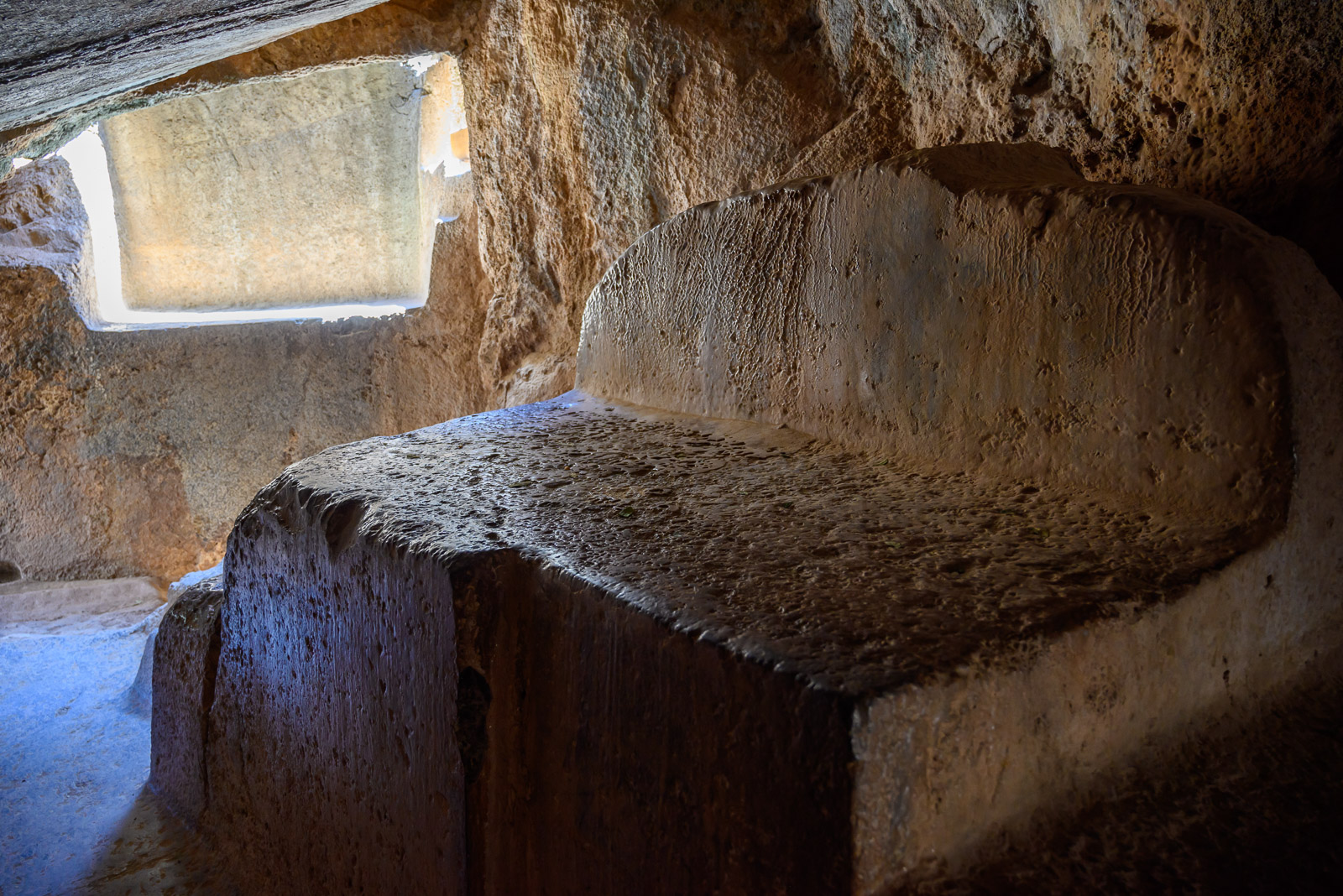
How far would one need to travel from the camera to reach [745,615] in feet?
3.51

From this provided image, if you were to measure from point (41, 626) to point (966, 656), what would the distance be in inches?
199

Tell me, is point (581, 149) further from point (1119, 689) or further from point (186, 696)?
point (1119, 689)

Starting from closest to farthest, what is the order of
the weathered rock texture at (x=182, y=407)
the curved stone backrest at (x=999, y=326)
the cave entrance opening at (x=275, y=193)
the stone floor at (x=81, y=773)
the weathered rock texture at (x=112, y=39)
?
the curved stone backrest at (x=999, y=326)
the weathered rock texture at (x=112, y=39)
the stone floor at (x=81, y=773)
the weathered rock texture at (x=182, y=407)
the cave entrance opening at (x=275, y=193)

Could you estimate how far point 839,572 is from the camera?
1198mm

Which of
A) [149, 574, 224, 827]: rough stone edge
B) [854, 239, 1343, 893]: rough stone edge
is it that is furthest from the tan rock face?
[149, 574, 224, 827]: rough stone edge

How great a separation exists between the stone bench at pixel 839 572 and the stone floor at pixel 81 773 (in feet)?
1.19

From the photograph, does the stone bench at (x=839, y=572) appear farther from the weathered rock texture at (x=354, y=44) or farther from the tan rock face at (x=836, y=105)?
the weathered rock texture at (x=354, y=44)

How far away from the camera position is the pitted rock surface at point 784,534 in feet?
3.37

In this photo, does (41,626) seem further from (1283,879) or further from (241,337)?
(1283,879)

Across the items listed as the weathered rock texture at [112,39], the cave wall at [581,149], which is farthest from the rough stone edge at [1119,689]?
the weathered rock texture at [112,39]

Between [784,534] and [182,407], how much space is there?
15.9 feet

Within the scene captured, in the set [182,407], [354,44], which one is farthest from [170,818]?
[354,44]

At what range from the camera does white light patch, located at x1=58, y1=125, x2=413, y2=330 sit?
543 centimetres

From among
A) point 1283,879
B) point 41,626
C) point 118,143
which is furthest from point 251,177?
point 1283,879
